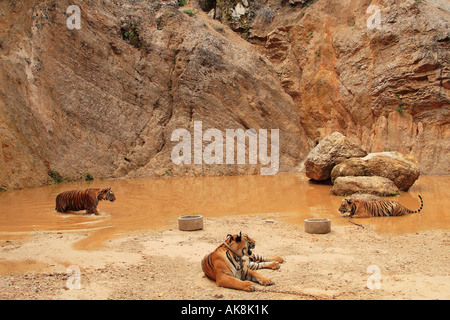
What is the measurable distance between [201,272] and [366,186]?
8615 mm

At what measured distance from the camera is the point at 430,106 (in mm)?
20672

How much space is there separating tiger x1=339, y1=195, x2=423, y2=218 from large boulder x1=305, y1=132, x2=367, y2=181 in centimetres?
641

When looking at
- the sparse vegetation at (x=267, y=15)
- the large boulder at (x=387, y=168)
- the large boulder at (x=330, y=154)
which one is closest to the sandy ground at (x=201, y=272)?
the large boulder at (x=387, y=168)

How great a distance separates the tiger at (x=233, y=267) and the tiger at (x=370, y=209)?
444cm

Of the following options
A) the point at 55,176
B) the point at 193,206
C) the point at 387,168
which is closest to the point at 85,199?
the point at 193,206

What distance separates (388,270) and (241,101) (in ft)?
65.0

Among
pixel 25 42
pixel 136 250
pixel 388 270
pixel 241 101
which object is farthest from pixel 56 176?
pixel 388 270

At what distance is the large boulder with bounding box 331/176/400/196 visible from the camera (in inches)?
473

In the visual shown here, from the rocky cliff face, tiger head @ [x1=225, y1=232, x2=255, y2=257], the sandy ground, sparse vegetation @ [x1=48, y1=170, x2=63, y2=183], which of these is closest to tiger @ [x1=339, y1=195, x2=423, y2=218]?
the sandy ground

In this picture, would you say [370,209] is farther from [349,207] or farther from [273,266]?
[273,266]

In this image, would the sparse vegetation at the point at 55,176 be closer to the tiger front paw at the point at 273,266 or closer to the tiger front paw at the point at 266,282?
the tiger front paw at the point at 273,266

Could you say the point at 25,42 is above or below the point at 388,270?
above

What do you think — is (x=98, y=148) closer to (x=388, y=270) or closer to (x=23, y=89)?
(x=23, y=89)

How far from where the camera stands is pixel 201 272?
16.1 feet
